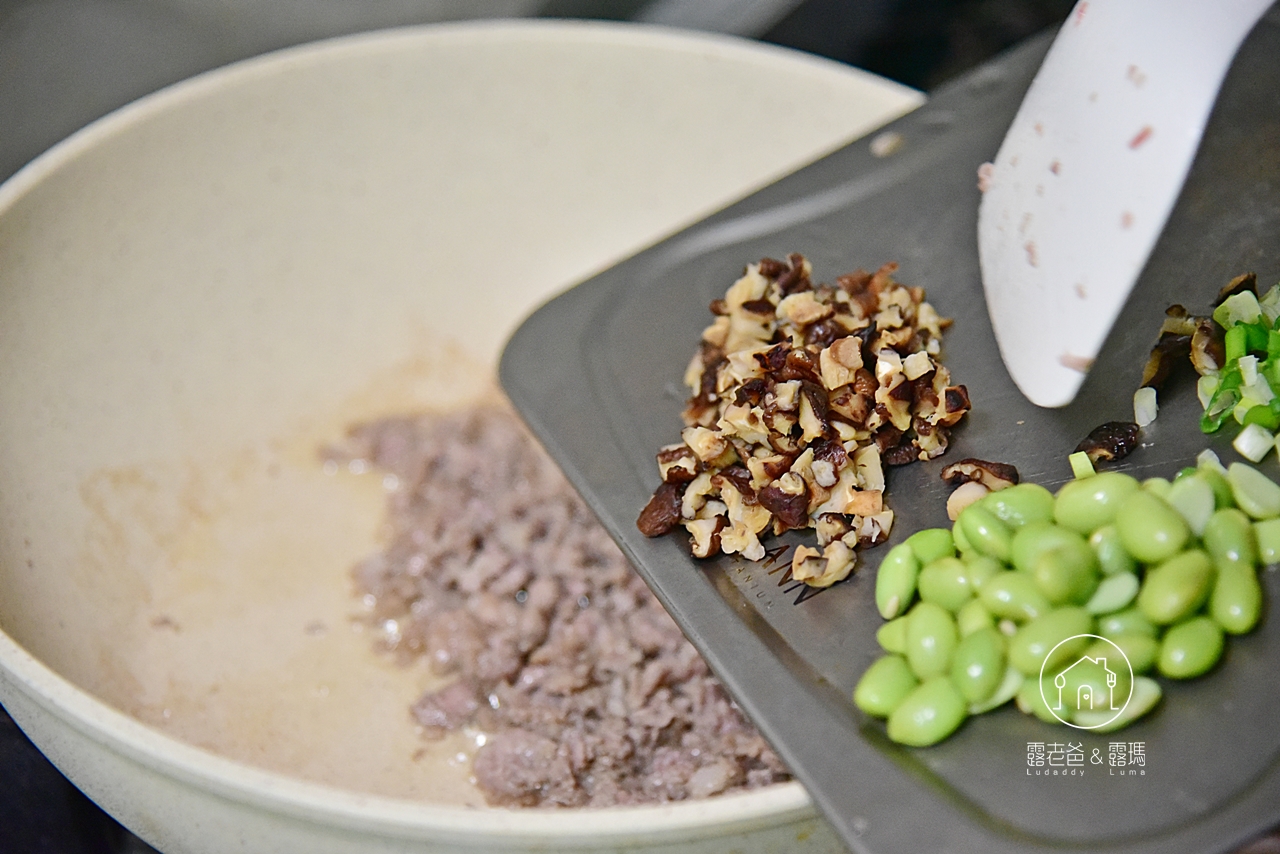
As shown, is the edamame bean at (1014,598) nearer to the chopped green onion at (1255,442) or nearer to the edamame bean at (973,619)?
the edamame bean at (973,619)

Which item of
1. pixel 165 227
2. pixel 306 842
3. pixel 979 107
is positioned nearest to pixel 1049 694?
pixel 306 842

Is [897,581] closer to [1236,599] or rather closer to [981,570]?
[981,570]

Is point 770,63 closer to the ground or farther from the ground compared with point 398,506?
farther from the ground

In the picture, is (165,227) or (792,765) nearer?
(792,765)

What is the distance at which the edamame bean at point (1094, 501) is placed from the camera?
76 cm

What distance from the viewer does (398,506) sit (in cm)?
141

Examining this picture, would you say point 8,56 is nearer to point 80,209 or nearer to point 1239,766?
point 80,209

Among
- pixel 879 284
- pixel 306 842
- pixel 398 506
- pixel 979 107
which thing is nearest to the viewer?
pixel 306 842

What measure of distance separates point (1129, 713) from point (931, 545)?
0.19 metres

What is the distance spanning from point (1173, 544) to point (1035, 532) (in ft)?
0.30

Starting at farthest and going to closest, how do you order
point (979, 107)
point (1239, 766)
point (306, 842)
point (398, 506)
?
point (398, 506) → point (979, 107) → point (306, 842) → point (1239, 766)

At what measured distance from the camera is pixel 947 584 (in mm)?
778

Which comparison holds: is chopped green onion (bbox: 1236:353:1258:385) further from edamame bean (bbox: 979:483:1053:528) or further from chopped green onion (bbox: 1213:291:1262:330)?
edamame bean (bbox: 979:483:1053:528)

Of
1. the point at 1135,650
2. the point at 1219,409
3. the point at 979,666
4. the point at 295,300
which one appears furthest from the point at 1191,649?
the point at 295,300
